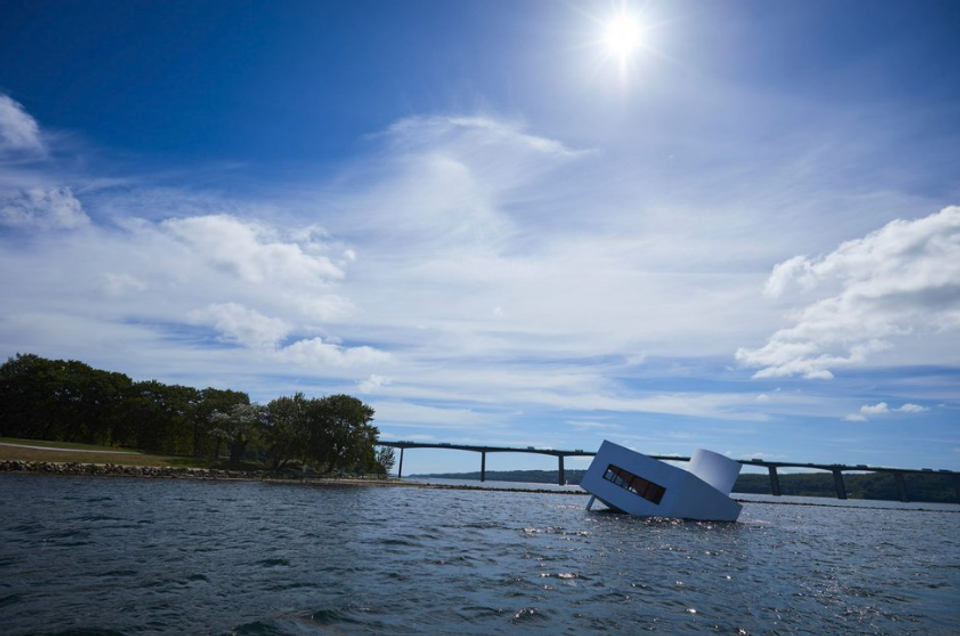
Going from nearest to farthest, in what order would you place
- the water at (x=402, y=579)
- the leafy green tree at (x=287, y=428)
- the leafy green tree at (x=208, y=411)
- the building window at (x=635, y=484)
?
the water at (x=402, y=579), the building window at (x=635, y=484), the leafy green tree at (x=287, y=428), the leafy green tree at (x=208, y=411)

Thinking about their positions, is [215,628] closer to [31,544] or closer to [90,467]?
[31,544]

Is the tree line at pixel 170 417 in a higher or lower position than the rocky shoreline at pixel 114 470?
higher

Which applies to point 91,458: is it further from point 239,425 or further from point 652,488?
point 652,488

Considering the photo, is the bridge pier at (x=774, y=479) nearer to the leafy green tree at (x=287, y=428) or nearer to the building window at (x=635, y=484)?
the building window at (x=635, y=484)

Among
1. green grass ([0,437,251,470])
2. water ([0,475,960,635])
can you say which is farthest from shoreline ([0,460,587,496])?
water ([0,475,960,635])

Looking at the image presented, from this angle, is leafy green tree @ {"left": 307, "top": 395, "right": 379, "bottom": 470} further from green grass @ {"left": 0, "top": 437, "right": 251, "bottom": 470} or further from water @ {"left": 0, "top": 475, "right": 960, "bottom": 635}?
water @ {"left": 0, "top": 475, "right": 960, "bottom": 635}

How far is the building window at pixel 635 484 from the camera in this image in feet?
152

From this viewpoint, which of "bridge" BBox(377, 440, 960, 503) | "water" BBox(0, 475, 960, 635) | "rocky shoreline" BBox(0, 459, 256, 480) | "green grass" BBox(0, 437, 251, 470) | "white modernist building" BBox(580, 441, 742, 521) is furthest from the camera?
"bridge" BBox(377, 440, 960, 503)

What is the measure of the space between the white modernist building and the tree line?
41.0 metres

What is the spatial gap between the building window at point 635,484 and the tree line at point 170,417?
41.7m

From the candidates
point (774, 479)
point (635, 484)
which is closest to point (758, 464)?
point (774, 479)

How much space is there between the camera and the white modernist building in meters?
45.5

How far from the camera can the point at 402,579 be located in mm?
15211

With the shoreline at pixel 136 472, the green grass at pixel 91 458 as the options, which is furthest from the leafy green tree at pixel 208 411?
the shoreline at pixel 136 472
